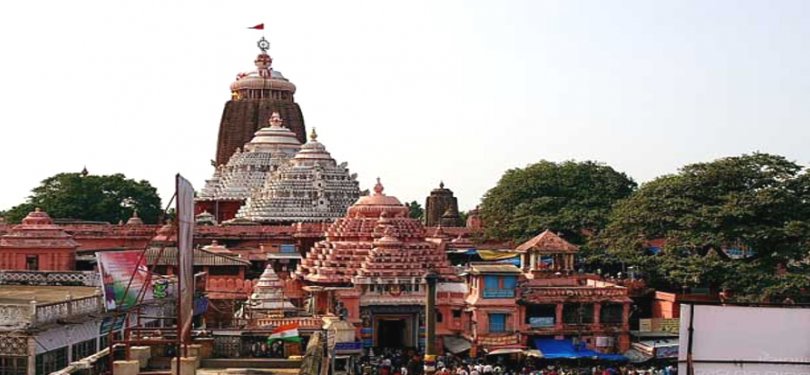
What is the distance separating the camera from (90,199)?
74875 millimetres

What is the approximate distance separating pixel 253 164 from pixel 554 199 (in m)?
21.0

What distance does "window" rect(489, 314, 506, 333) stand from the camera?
37125 millimetres

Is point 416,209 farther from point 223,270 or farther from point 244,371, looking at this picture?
point 244,371

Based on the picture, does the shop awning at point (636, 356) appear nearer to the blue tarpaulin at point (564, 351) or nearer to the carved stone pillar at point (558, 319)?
the blue tarpaulin at point (564, 351)

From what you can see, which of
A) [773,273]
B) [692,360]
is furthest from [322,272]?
[692,360]

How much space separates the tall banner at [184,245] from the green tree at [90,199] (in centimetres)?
6126

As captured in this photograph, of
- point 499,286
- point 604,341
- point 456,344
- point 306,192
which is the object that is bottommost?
point 456,344

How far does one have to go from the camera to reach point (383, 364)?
33.8 metres

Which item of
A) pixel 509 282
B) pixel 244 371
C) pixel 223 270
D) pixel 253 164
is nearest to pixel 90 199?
pixel 253 164

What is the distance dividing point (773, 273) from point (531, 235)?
19.6 meters

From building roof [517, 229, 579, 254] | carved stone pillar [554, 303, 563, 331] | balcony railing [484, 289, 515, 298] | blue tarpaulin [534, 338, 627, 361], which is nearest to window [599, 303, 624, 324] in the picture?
carved stone pillar [554, 303, 563, 331]

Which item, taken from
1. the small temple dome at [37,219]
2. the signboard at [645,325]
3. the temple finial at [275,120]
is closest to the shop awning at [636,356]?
the signboard at [645,325]

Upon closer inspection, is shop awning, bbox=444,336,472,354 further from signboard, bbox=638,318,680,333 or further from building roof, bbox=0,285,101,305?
building roof, bbox=0,285,101,305

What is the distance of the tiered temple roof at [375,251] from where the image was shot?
129ft
